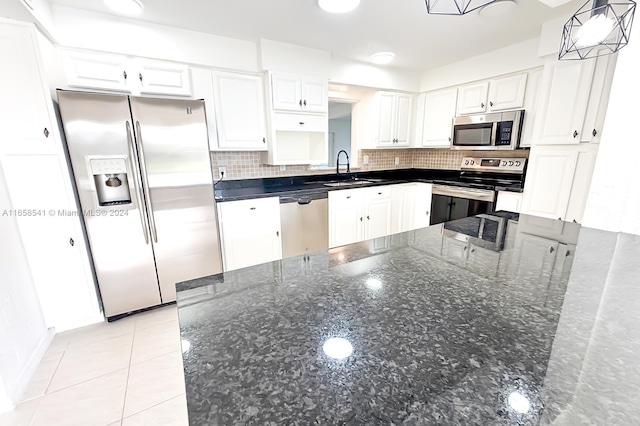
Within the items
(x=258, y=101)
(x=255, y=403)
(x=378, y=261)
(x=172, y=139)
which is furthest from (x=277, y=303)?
(x=258, y=101)

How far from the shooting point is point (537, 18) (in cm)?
221

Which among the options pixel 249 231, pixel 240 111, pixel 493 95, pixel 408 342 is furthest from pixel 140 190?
pixel 493 95

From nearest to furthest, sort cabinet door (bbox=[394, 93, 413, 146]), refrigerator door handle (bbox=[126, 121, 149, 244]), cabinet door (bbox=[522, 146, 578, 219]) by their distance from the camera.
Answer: refrigerator door handle (bbox=[126, 121, 149, 244]) → cabinet door (bbox=[522, 146, 578, 219]) → cabinet door (bbox=[394, 93, 413, 146])

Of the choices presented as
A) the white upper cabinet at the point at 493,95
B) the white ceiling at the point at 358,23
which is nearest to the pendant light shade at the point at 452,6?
the white ceiling at the point at 358,23

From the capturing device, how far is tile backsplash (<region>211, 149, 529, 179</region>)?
9.48ft

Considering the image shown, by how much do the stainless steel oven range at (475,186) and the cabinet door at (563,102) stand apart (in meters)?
0.58

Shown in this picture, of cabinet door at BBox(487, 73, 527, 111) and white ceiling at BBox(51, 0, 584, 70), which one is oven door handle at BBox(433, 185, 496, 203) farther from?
white ceiling at BBox(51, 0, 584, 70)

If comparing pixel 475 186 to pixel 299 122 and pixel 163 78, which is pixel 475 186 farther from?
pixel 163 78

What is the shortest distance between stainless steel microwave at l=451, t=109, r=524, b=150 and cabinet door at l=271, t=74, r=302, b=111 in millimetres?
1997

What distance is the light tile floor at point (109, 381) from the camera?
1369mm

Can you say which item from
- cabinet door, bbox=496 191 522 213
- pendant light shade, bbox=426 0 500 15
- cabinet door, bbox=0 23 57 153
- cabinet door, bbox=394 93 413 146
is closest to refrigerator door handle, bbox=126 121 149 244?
cabinet door, bbox=0 23 57 153

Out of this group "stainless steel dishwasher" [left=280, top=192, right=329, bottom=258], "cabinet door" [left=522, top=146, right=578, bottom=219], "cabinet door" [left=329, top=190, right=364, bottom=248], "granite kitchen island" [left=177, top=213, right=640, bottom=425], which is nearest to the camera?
"granite kitchen island" [left=177, top=213, right=640, bottom=425]

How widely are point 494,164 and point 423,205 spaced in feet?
3.11

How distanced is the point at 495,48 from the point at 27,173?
4202mm
